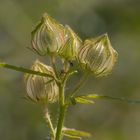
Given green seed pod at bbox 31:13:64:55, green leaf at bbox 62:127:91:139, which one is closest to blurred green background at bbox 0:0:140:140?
green leaf at bbox 62:127:91:139

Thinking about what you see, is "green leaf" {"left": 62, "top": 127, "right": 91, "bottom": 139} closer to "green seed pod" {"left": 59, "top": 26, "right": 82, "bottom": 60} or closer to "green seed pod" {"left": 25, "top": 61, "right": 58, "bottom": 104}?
"green seed pod" {"left": 25, "top": 61, "right": 58, "bottom": 104}


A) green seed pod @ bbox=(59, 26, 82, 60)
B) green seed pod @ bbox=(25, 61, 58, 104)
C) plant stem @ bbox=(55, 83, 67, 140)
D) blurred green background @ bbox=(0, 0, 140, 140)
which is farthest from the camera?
blurred green background @ bbox=(0, 0, 140, 140)

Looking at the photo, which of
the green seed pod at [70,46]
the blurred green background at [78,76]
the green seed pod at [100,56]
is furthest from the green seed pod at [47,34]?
the blurred green background at [78,76]

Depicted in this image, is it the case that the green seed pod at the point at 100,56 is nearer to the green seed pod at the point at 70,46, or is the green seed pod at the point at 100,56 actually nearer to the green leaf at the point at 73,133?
the green seed pod at the point at 70,46

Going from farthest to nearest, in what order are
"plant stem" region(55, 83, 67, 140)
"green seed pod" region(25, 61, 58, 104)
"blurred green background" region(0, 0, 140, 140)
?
"blurred green background" region(0, 0, 140, 140) < "green seed pod" region(25, 61, 58, 104) < "plant stem" region(55, 83, 67, 140)

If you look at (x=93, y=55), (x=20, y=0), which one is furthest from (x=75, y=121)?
(x=93, y=55)

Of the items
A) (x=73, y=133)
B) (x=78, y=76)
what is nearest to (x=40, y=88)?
(x=73, y=133)

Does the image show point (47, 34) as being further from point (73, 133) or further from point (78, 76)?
point (78, 76)
